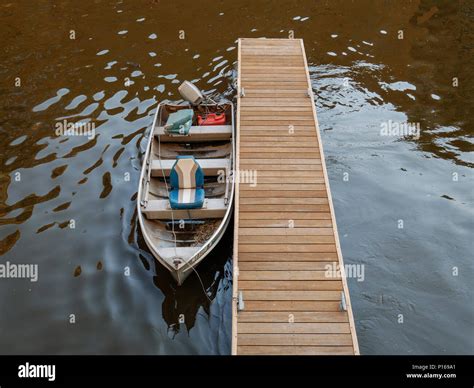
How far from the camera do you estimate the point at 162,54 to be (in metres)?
21.9

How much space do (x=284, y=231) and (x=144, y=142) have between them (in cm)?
712

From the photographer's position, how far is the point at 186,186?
1309 cm

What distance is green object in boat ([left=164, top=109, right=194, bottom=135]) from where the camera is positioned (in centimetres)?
1537

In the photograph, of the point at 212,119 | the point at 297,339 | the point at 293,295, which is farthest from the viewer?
the point at 212,119

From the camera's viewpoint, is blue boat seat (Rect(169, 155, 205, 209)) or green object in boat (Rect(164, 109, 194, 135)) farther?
green object in boat (Rect(164, 109, 194, 135))

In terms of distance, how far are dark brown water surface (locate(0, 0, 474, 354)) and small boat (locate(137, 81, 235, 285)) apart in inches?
30.1

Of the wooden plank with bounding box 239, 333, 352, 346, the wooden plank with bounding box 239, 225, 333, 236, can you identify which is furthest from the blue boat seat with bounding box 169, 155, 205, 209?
the wooden plank with bounding box 239, 333, 352, 346

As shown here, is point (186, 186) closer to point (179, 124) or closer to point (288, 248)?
point (179, 124)

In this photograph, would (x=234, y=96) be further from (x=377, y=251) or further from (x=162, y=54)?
(x=377, y=251)

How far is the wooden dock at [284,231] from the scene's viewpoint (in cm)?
983

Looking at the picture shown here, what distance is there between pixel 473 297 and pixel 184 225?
7562mm

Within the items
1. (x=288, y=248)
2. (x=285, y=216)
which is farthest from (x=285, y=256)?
(x=285, y=216)

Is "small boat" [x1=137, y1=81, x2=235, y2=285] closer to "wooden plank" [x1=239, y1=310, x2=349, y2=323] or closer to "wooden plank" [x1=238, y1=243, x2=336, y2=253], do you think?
"wooden plank" [x1=238, y1=243, x2=336, y2=253]
